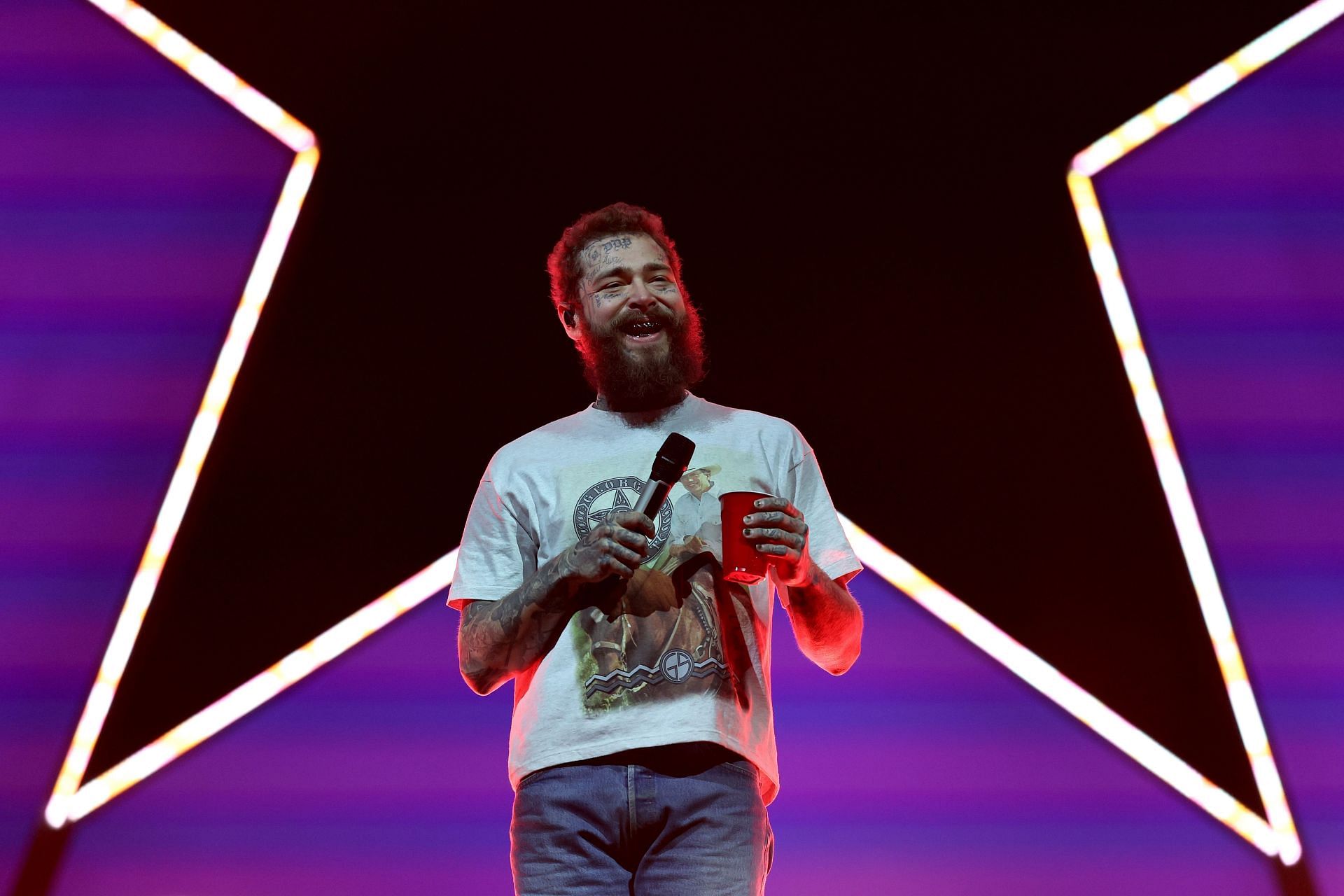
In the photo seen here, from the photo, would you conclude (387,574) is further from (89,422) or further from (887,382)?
(887,382)

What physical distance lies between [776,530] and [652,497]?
17 centimetres

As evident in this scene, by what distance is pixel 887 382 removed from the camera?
2.76m

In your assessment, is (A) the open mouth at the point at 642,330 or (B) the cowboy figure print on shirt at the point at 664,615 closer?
(B) the cowboy figure print on shirt at the point at 664,615

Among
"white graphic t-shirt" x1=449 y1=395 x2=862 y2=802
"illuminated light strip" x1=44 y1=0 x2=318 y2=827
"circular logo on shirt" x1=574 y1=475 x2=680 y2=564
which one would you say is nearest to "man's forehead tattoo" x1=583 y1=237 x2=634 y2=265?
"white graphic t-shirt" x1=449 y1=395 x2=862 y2=802

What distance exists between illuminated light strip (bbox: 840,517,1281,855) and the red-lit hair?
71 centimetres

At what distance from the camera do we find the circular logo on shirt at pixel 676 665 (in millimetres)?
1566

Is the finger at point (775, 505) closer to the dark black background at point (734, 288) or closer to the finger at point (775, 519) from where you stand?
the finger at point (775, 519)

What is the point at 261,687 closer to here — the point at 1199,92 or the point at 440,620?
the point at 440,620

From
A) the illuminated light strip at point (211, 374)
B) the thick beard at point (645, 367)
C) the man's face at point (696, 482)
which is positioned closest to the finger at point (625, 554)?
the man's face at point (696, 482)

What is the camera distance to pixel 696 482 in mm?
1717

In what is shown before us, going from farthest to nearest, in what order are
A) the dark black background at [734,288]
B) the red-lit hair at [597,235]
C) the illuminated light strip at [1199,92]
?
1. the illuminated light strip at [1199,92]
2. the dark black background at [734,288]
3. the red-lit hair at [597,235]

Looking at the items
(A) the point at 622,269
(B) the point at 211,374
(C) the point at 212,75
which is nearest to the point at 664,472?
(A) the point at 622,269

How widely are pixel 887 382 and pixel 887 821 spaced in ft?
3.23

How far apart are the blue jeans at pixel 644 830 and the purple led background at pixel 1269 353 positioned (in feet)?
4.91
